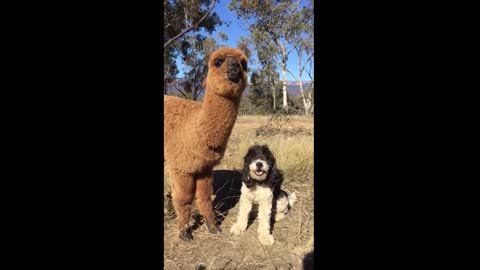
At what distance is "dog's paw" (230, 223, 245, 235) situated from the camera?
82.2 inches

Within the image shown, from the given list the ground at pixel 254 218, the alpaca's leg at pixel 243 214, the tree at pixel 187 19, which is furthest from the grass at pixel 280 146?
the tree at pixel 187 19

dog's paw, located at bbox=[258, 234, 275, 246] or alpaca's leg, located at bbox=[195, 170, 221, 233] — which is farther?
alpaca's leg, located at bbox=[195, 170, 221, 233]

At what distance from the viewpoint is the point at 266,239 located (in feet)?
6.52

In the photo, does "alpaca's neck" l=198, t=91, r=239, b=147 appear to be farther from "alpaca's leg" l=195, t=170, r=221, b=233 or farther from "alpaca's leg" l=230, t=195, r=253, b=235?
"alpaca's leg" l=230, t=195, r=253, b=235

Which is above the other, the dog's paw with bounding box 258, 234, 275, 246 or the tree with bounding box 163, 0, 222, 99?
the tree with bounding box 163, 0, 222, 99

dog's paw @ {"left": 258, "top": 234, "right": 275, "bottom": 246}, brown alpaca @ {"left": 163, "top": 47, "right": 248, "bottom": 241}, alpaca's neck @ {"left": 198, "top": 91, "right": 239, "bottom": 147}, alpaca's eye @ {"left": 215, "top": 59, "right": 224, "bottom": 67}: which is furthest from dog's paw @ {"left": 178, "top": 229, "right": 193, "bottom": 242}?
alpaca's eye @ {"left": 215, "top": 59, "right": 224, "bottom": 67}

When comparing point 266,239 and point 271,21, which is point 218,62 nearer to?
point 271,21

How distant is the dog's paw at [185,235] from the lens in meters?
1.99

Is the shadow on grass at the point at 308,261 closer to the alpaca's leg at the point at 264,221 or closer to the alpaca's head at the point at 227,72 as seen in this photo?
the alpaca's leg at the point at 264,221

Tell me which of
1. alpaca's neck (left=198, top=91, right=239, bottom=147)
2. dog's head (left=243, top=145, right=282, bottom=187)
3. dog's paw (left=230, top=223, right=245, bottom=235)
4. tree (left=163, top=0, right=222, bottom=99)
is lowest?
dog's paw (left=230, top=223, right=245, bottom=235)

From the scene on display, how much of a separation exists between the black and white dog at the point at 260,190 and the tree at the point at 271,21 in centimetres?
51

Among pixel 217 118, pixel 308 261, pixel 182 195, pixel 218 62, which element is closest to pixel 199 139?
pixel 217 118

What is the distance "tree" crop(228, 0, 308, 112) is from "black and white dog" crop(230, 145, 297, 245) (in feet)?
1.68
